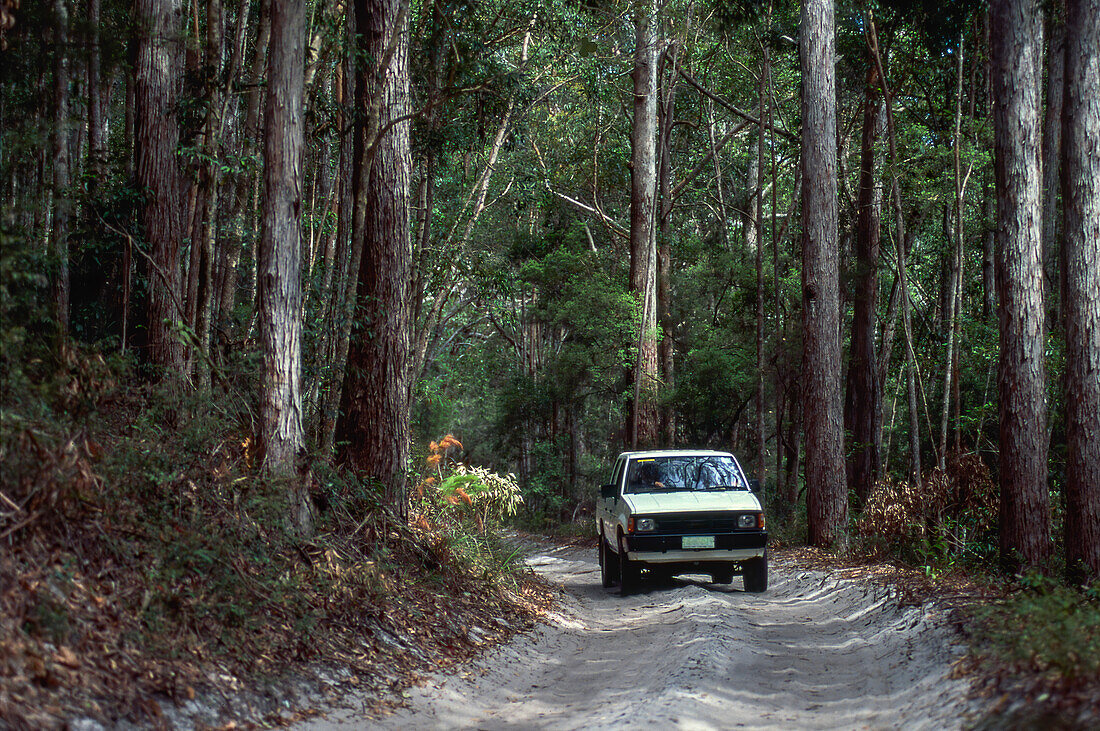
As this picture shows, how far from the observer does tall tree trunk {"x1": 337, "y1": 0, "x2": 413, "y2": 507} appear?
10500mm

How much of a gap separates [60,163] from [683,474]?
8.89 m

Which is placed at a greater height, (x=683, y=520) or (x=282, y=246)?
(x=282, y=246)

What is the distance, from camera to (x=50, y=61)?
9266 millimetres

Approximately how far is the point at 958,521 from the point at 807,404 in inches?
133

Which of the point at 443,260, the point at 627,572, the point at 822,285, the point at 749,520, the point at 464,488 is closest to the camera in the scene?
the point at 749,520

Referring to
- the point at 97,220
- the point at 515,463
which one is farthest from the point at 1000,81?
the point at 515,463

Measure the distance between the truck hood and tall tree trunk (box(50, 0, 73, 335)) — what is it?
7084 millimetres

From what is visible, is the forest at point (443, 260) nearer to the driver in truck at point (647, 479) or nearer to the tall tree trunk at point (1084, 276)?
the tall tree trunk at point (1084, 276)

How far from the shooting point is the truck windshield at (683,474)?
12.9m

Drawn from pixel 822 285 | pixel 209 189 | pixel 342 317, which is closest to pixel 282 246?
pixel 342 317

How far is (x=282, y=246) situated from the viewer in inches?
339

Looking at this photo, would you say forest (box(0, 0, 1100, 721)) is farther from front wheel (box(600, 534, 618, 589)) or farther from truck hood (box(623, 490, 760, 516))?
truck hood (box(623, 490, 760, 516))

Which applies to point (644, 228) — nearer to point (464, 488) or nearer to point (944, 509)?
point (464, 488)

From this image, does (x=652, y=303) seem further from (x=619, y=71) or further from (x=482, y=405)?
(x=482, y=405)
